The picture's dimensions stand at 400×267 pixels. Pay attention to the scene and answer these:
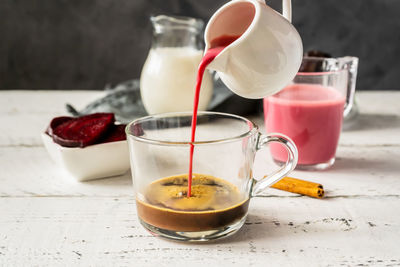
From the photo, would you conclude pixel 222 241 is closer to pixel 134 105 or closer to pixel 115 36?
pixel 134 105

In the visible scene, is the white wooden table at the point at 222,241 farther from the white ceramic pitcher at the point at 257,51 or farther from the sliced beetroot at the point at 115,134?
the white ceramic pitcher at the point at 257,51

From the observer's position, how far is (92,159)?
0.98 m

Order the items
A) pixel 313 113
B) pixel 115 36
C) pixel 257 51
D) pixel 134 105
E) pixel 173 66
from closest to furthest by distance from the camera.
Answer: pixel 257 51 < pixel 313 113 < pixel 173 66 < pixel 134 105 < pixel 115 36

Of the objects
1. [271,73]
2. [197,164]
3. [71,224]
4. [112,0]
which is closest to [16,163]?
[71,224]

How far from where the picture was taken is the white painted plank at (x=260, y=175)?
3.15 feet

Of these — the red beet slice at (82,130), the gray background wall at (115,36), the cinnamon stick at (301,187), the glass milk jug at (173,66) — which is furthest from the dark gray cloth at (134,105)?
the gray background wall at (115,36)

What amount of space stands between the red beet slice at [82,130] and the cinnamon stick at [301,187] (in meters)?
0.37

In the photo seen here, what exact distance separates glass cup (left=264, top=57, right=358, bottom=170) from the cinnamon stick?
122 mm

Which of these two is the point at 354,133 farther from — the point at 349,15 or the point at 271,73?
the point at 349,15

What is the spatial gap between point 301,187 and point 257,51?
333mm

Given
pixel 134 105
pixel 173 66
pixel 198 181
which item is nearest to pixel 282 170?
pixel 198 181

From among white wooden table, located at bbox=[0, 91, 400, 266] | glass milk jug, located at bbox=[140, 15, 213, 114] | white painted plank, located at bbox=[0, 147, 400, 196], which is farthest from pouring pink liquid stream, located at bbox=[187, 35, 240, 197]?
glass milk jug, located at bbox=[140, 15, 213, 114]

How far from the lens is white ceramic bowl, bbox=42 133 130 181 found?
0.97 meters

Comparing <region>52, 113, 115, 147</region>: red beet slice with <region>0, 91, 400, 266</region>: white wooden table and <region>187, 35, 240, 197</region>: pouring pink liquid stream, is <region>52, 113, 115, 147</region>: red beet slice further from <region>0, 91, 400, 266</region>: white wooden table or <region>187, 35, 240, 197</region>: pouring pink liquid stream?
<region>187, 35, 240, 197</region>: pouring pink liquid stream
